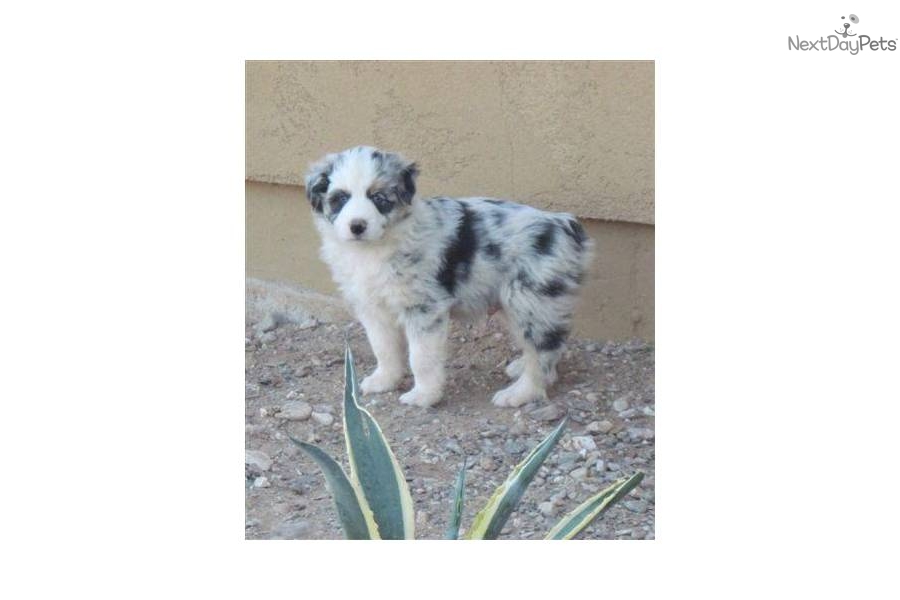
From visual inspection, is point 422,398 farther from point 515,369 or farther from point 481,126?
point 481,126

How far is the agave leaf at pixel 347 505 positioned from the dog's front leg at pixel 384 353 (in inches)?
45.3

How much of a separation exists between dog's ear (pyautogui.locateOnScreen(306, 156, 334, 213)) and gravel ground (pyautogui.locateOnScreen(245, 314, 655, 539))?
638mm

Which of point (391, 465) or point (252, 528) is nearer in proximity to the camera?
point (391, 465)

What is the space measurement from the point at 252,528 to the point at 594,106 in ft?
6.72

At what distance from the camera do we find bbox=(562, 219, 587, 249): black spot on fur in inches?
191

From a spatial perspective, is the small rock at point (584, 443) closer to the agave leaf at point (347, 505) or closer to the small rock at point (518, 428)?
the small rock at point (518, 428)

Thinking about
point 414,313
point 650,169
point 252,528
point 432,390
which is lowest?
point 252,528

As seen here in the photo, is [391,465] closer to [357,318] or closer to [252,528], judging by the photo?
[252,528]

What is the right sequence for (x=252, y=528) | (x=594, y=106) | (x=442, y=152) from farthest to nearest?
(x=442, y=152), (x=594, y=106), (x=252, y=528)

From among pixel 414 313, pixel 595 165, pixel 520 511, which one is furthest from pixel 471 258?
pixel 520 511

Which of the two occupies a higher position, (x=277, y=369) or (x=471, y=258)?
(x=471, y=258)

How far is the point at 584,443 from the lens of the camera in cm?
444

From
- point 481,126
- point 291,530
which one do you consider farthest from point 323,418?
point 481,126

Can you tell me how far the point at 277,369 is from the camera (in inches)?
193
